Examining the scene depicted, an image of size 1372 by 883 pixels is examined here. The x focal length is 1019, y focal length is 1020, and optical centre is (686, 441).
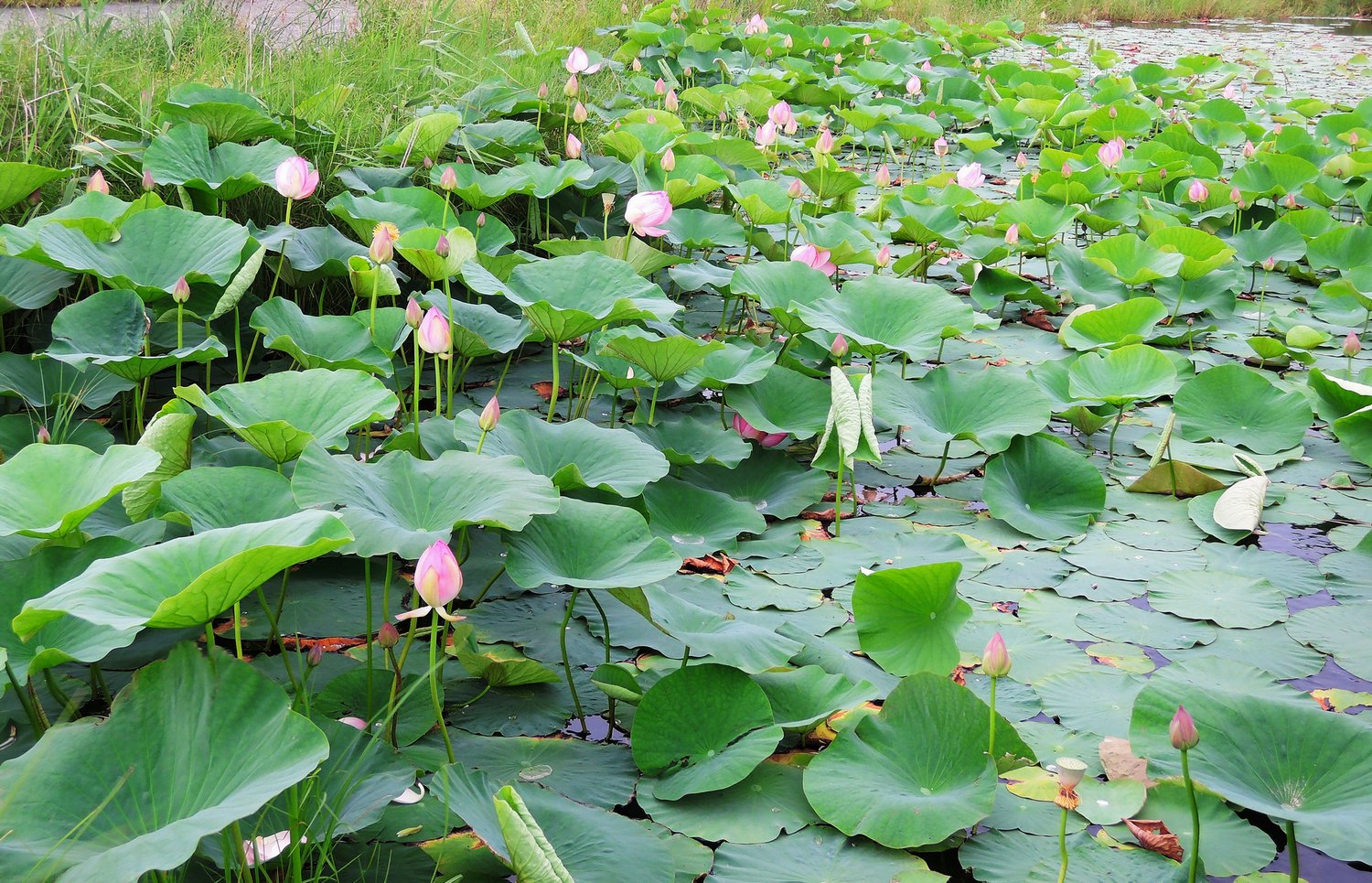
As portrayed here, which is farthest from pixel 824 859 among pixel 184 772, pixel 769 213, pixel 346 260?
pixel 769 213

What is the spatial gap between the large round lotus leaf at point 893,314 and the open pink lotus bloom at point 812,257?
0.63 ft

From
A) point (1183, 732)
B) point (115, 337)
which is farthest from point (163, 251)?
point (1183, 732)

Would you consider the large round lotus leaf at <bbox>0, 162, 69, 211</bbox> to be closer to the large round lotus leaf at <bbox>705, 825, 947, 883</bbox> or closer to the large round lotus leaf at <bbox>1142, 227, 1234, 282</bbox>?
the large round lotus leaf at <bbox>705, 825, 947, 883</bbox>

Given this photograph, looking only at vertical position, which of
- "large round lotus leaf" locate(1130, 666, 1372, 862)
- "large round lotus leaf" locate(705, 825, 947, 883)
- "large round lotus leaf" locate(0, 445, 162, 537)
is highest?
"large round lotus leaf" locate(0, 445, 162, 537)

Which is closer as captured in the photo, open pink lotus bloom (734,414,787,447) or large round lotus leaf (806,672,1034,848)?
large round lotus leaf (806,672,1034,848)

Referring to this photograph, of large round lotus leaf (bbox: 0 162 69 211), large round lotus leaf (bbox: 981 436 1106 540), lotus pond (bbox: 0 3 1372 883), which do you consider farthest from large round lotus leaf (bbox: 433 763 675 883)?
large round lotus leaf (bbox: 0 162 69 211)

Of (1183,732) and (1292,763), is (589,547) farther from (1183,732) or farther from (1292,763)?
(1292,763)

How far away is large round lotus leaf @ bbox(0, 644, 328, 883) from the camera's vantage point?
0.92m

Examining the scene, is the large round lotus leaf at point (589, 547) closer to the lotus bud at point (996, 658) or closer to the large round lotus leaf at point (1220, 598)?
the lotus bud at point (996, 658)

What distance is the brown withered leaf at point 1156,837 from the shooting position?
1196 millimetres

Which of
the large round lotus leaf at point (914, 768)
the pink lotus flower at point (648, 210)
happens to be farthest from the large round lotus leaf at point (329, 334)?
the large round lotus leaf at point (914, 768)

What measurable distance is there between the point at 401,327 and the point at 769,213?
1.21 m

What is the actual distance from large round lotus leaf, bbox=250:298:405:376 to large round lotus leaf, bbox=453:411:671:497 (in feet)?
1.14

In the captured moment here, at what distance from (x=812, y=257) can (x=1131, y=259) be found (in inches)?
43.1
